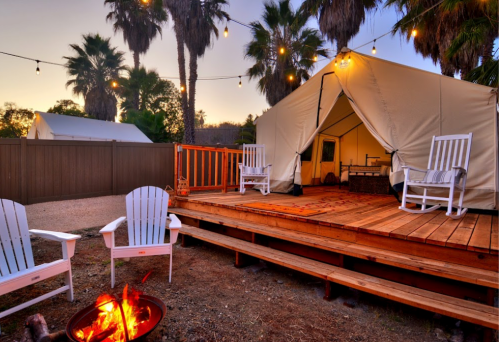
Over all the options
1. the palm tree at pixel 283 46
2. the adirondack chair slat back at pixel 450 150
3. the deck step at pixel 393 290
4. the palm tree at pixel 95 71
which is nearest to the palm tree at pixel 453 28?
the adirondack chair slat back at pixel 450 150

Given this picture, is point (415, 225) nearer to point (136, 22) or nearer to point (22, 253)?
point (22, 253)

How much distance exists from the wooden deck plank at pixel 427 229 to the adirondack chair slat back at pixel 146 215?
240 centimetres

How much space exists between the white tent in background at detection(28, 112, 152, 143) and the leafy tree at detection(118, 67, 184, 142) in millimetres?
744

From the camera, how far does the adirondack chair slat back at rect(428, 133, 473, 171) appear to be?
3.34 m

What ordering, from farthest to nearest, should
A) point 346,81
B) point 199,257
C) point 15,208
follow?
point 346,81, point 199,257, point 15,208

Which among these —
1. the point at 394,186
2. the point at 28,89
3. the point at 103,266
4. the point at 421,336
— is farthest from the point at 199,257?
the point at 28,89

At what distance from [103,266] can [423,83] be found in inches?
193

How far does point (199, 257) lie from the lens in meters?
3.33

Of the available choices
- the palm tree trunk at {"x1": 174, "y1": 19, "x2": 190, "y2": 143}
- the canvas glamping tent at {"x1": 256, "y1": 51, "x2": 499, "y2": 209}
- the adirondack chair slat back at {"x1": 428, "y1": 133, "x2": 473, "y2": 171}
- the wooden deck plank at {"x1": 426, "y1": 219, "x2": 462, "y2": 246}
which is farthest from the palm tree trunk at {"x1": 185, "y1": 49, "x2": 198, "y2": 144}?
the wooden deck plank at {"x1": 426, "y1": 219, "x2": 462, "y2": 246}

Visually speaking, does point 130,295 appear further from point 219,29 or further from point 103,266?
point 219,29

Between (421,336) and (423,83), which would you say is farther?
(423,83)

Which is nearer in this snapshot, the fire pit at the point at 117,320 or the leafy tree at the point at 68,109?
the fire pit at the point at 117,320

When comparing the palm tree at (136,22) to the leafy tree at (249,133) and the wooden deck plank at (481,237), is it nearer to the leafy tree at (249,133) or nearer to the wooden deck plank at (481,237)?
the leafy tree at (249,133)

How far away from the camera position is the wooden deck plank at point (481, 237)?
1.94 m
